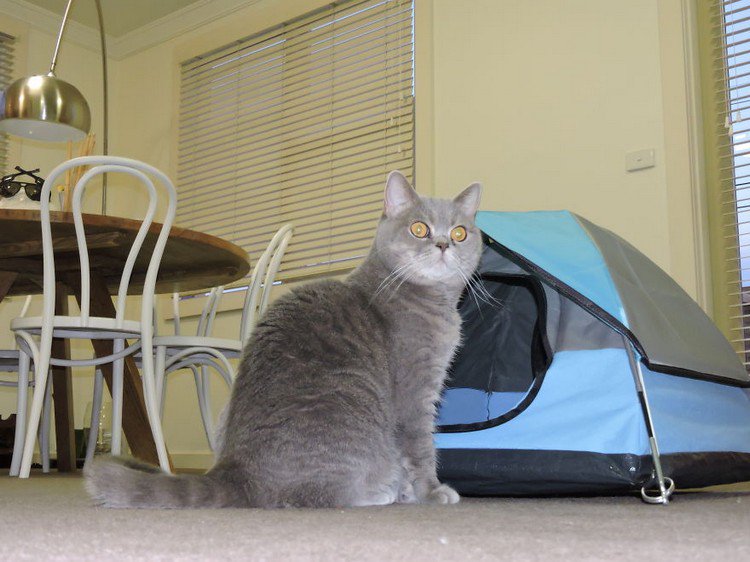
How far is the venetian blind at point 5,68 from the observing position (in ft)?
15.9

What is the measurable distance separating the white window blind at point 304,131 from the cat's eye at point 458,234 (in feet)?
7.49

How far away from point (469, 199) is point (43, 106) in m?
2.27

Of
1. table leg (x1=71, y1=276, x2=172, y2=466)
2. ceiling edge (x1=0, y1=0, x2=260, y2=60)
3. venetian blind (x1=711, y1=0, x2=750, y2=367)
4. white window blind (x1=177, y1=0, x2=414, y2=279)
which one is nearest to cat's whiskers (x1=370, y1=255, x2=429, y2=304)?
table leg (x1=71, y1=276, x2=172, y2=466)

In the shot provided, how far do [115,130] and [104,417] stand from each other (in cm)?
213

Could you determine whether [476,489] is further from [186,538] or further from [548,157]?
[548,157]

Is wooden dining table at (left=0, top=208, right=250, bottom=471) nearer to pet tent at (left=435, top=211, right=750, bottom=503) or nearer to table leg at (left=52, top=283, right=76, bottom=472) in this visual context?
table leg at (left=52, top=283, right=76, bottom=472)

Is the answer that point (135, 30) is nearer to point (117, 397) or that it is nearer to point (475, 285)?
point (117, 397)

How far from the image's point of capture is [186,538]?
975mm

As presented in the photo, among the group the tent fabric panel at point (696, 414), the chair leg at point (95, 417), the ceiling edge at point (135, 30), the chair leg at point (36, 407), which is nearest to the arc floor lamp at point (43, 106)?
the chair leg at point (95, 417)

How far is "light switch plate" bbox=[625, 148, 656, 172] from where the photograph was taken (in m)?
3.15

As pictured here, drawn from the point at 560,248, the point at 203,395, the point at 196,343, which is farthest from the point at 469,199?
the point at 203,395

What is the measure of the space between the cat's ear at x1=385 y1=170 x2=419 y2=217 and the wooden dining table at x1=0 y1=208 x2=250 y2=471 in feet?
2.84

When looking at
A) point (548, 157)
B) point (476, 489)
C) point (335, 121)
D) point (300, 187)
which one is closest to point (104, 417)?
point (300, 187)

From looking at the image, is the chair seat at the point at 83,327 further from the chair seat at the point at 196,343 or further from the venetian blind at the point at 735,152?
the venetian blind at the point at 735,152
